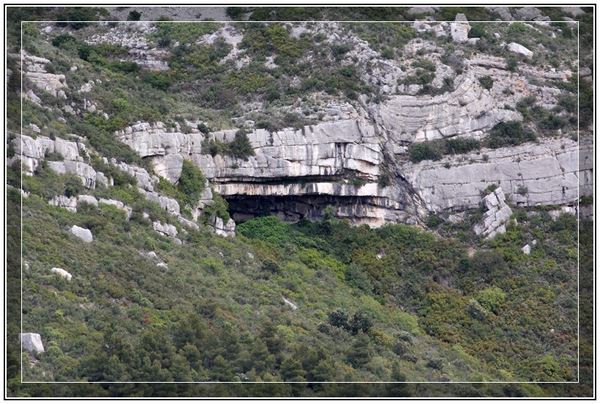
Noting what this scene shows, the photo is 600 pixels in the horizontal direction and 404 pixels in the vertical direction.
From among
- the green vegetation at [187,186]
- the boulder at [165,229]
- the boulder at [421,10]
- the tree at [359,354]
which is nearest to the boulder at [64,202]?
the boulder at [165,229]

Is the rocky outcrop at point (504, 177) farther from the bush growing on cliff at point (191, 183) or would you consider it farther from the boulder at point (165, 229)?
the boulder at point (165, 229)

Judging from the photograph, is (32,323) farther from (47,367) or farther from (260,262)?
(260,262)

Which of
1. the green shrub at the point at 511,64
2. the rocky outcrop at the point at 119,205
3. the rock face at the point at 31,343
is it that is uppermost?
the green shrub at the point at 511,64

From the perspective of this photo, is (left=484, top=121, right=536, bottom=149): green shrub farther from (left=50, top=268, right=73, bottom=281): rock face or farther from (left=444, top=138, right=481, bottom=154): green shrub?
(left=50, top=268, right=73, bottom=281): rock face

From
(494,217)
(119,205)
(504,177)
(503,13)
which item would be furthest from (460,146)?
(119,205)

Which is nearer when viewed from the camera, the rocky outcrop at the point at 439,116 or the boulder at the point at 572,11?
the rocky outcrop at the point at 439,116

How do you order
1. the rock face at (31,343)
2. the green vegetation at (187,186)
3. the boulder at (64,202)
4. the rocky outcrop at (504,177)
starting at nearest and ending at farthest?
the rock face at (31,343)
the boulder at (64,202)
the green vegetation at (187,186)
the rocky outcrop at (504,177)
